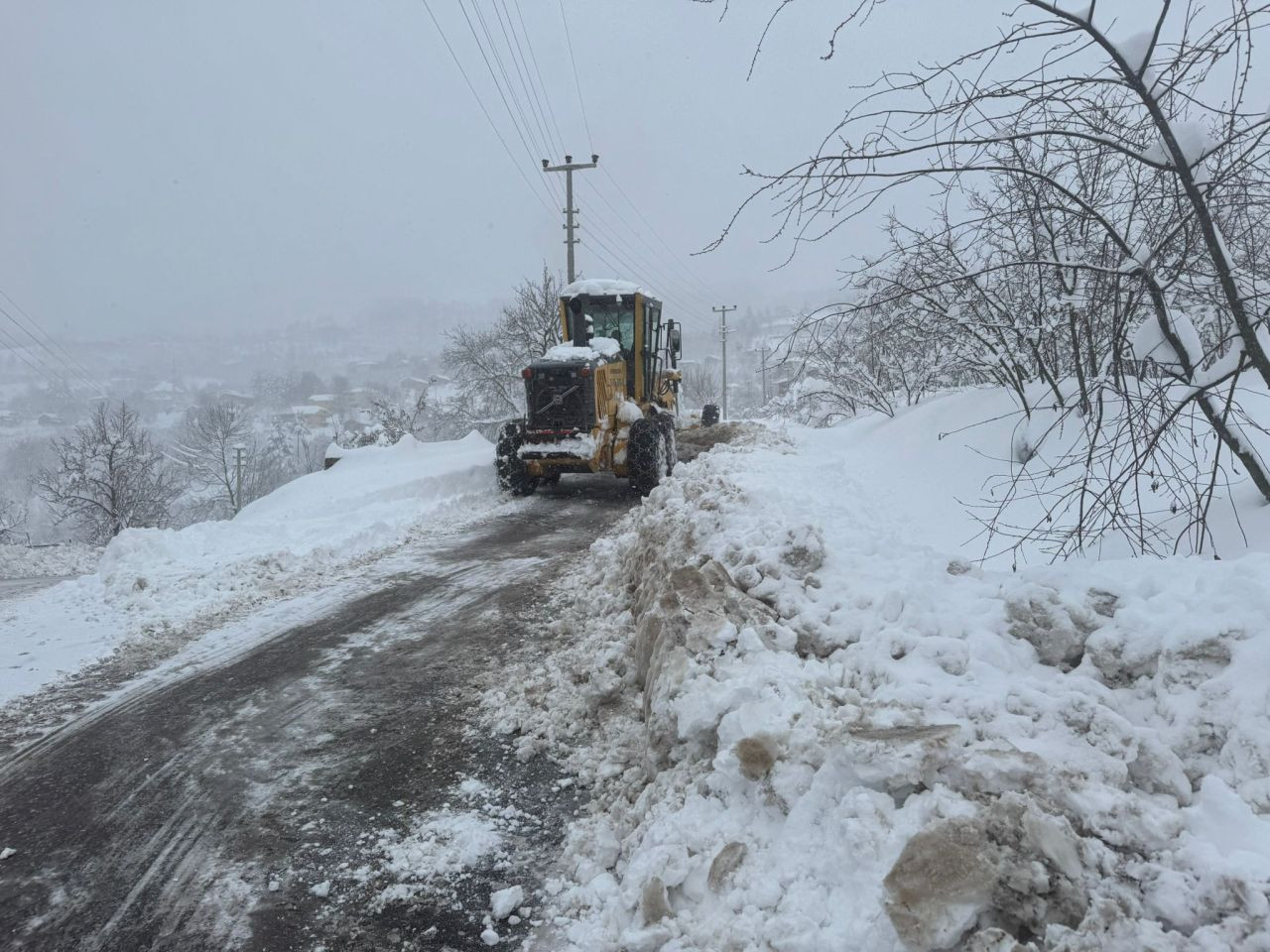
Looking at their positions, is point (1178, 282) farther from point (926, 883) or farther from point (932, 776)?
point (926, 883)

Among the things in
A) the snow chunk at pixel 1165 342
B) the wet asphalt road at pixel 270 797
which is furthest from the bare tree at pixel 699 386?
the snow chunk at pixel 1165 342

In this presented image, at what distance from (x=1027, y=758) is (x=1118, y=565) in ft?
4.56

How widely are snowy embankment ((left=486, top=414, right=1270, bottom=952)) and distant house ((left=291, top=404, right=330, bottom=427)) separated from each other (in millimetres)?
79845

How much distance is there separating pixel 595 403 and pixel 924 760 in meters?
9.14

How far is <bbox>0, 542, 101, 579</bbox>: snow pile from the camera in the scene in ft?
32.2

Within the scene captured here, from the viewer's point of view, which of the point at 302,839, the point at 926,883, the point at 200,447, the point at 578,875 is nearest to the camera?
the point at 926,883

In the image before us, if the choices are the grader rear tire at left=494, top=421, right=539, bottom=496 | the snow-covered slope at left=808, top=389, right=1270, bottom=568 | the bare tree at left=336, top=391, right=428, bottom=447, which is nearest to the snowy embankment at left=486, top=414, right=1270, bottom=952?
the snow-covered slope at left=808, top=389, right=1270, bottom=568

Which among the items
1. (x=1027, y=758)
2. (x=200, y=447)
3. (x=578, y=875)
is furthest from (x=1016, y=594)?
(x=200, y=447)

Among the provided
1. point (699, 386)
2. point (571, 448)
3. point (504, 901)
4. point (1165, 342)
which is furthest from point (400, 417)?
point (699, 386)

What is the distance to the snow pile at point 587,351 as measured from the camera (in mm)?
11125

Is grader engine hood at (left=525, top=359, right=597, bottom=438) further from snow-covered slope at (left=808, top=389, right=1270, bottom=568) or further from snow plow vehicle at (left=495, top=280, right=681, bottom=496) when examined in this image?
snow-covered slope at (left=808, top=389, right=1270, bottom=568)

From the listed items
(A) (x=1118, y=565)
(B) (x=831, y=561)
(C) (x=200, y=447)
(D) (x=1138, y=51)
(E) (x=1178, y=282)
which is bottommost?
(C) (x=200, y=447)

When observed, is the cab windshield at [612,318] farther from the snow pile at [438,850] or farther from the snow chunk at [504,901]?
the snow chunk at [504,901]

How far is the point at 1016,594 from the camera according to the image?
3.12 metres
